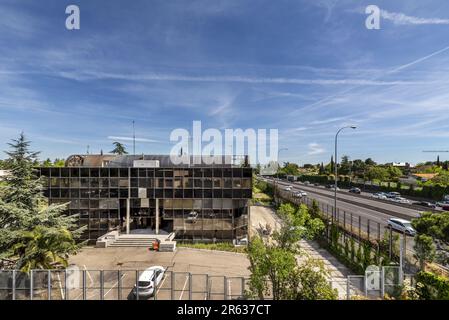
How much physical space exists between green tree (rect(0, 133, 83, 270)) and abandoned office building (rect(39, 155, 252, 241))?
6.82m

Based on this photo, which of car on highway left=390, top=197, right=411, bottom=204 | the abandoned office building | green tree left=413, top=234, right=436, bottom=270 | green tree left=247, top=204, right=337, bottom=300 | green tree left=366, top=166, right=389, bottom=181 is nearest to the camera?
green tree left=247, top=204, right=337, bottom=300

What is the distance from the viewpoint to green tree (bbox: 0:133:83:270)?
16656 millimetres

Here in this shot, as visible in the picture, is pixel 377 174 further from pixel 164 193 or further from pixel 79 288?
pixel 79 288

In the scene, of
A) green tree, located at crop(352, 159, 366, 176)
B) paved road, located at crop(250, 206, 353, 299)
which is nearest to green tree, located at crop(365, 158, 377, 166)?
green tree, located at crop(352, 159, 366, 176)

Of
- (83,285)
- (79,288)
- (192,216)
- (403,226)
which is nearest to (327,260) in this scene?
(403,226)

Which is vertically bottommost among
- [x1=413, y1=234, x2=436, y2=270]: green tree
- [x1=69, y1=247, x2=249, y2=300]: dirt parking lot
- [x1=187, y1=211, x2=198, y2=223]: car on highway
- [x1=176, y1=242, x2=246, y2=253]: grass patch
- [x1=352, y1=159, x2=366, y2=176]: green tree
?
[x1=176, y1=242, x2=246, y2=253]: grass patch

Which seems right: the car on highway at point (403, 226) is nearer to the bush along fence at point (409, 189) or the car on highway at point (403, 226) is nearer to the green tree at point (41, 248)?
the green tree at point (41, 248)

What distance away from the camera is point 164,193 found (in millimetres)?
29062

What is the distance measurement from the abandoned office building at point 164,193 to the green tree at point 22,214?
6816mm

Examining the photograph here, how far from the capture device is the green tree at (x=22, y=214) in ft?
54.6

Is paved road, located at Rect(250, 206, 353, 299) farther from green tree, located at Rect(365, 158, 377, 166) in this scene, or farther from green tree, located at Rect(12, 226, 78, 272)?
green tree, located at Rect(365, 158, 377, 166)

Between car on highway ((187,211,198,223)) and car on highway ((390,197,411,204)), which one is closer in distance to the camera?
car on highway ((187,211,198,223))
